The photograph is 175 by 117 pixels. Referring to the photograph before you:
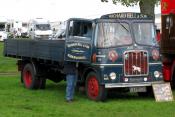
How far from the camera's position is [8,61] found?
28.3 m

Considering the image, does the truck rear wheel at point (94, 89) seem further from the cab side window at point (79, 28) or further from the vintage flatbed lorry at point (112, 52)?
the cab side window at point (79, 28)

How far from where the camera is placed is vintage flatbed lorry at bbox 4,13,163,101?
14125 millimetres

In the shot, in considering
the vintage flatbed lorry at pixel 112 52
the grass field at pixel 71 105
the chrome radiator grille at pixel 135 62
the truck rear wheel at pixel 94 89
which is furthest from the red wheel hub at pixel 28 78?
the chrome radiator grille at pixel 135 62

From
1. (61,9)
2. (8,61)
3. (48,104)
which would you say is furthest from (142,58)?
(61,9)

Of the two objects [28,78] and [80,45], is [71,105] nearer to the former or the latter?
[80,45]

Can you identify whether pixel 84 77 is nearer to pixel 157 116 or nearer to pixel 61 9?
pixel 157 116

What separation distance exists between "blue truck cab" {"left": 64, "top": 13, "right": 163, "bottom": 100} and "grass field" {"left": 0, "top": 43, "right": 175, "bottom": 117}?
505mm

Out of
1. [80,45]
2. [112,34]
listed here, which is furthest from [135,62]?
[80,45]

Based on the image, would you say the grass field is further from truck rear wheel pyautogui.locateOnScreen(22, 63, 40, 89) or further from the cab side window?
the cab side window

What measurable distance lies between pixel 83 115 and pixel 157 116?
158cm

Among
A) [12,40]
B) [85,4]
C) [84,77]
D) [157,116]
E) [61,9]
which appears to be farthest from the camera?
[61,9]

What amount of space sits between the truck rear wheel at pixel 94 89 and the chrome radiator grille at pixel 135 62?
751 mm

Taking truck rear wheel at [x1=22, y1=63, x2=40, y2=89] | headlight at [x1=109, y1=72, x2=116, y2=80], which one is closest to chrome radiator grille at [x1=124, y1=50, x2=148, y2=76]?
headlight at [x1=109, y1=72, x2=116, y2=80]

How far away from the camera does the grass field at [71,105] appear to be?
12180 millimetres
